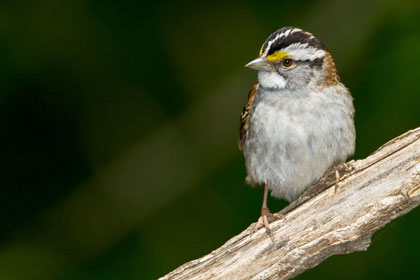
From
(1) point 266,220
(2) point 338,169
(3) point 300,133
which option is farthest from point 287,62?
(1) point 266,220

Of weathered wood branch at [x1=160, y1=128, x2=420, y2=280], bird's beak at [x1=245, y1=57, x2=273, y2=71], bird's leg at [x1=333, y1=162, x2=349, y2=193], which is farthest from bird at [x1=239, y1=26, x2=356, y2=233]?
weathered wood branch at [x1=160, y1=128, x2=420, y2=280]

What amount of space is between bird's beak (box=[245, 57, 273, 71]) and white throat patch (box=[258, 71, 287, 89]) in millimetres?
48

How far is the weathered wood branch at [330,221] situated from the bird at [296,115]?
284 millimetres

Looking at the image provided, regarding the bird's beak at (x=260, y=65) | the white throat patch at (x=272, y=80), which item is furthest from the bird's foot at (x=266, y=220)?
the bird's beak at (x=260, y=65)

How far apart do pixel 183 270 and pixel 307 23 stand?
2877 millimetres

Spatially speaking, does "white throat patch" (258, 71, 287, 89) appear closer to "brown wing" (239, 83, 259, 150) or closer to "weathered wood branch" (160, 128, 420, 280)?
"brown wing" (239, 83, 259, 150)

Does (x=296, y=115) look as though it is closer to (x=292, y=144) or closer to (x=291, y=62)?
(x=292, y=144)

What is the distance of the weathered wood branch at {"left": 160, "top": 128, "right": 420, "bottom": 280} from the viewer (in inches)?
200

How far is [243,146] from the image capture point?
6328 millimetres

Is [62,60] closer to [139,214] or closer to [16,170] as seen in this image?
[16,170]

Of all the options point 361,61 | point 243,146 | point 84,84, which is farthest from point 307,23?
point 84,84

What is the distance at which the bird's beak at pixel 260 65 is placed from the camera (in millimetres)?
5871

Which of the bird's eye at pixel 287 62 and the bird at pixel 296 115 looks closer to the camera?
the bird at pixel 296 115

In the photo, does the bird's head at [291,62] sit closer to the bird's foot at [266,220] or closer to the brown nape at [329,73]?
the brown nape at [329,73]
